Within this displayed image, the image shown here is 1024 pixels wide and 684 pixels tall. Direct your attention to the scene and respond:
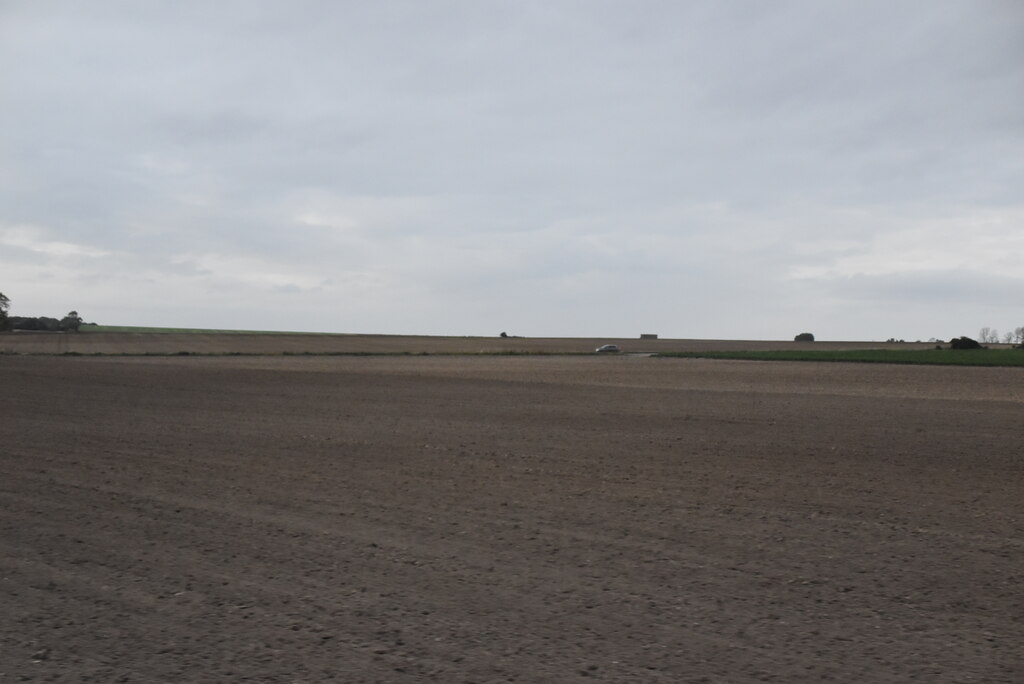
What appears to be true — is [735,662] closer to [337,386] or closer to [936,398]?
[936,398]

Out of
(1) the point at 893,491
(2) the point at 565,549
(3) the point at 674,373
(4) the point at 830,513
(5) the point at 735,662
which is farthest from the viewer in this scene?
(3) the point at 674,373

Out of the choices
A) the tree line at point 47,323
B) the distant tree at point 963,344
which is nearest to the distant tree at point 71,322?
the tree line at point 47,323

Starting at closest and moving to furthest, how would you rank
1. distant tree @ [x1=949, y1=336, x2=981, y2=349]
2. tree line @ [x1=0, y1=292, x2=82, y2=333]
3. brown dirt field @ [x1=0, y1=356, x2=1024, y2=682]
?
brown dirt field @ [x1=0, y1=356, x2=1024, y2=682], distant tree @ [x1=949, y1=336, x2=981, y2=349], tree line @ [x1=0, y1=292, x2=82, y2=333]

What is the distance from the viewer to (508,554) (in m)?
7.71

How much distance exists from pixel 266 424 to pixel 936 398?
19.8m

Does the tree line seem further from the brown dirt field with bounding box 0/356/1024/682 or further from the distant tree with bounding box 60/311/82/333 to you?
the brown dirt field with bounding box 0/356/1024/682

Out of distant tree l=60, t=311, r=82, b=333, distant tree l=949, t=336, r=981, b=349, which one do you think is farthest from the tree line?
distant tree l=949, t=336, r=981, b=349

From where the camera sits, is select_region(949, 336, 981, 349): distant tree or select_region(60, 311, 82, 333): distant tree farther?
select_region(60, 311, 82, 333): distant tree

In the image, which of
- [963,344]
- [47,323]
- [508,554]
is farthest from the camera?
[47,323]

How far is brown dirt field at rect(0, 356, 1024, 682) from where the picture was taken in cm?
527

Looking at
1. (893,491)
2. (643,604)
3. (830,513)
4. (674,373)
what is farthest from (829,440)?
(674,373)

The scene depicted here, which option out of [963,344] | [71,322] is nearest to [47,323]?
[71,322]

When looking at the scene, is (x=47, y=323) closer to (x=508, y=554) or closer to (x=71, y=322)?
(x=71, y=322)

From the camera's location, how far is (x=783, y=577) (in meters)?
7.00
